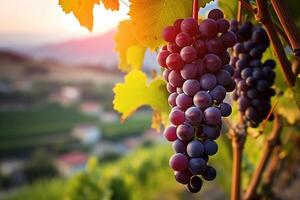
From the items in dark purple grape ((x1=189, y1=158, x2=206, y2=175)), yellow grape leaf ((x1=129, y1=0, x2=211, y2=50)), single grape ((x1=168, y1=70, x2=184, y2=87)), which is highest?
yellow grape leaf ((x1=129, y1=0, x2=211, y2=50))

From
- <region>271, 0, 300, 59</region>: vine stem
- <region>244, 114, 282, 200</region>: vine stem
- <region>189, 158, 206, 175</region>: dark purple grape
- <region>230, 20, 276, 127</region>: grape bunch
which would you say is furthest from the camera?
<region>244, 114, 282, 200</region>: vine stem

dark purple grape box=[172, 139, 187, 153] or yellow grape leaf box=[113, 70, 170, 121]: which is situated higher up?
yellow grape leaf box=[113, 70, 170, 121]

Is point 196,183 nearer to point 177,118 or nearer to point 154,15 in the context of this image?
point 177,118

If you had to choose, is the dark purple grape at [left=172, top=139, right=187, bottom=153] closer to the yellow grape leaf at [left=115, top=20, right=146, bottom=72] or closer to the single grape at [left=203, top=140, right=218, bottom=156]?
the single grape at [left=203, top=140, right=218, bottom=156]

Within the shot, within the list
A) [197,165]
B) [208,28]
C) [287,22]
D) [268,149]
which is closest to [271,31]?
[287,22]

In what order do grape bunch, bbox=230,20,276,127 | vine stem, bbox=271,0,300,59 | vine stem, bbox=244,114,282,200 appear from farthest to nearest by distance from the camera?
vine stem, bbox=244,114,282,200, grape bunch, bbox=230,20,276,127, vine stem, bbox=271,0,300,59

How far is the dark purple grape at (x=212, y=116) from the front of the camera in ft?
1.74

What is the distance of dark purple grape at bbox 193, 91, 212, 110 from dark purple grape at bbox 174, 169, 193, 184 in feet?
0.25

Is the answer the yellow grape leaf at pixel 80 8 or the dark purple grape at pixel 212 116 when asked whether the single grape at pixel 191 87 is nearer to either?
the dark purple grape at pixel 212 116

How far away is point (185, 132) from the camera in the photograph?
532mm

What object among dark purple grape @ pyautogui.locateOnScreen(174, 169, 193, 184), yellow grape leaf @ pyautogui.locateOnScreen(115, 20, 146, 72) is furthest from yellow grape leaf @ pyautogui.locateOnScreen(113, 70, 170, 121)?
dark purple grape @ pyautogui.locateOnScreen(174, 169, 193, 184)

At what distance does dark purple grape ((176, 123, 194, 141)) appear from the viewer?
1.74 feet

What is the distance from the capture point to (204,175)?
21.2 inches

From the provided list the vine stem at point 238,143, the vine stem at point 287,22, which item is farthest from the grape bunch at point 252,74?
the vine stem at point 287,22
